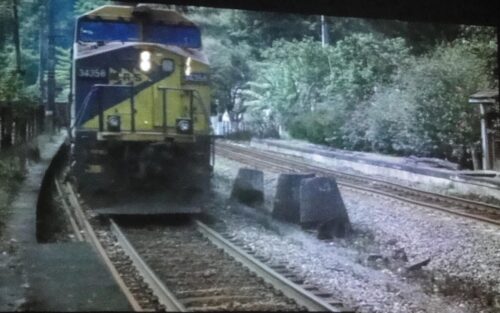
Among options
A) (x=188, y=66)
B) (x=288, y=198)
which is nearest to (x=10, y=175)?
(x=188, y=66)

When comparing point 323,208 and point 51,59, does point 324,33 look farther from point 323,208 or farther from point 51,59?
point 51,59

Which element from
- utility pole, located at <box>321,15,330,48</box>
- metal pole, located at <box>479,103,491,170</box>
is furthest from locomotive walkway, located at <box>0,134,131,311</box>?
metal pole, located at <box>479,103,491,170</box>

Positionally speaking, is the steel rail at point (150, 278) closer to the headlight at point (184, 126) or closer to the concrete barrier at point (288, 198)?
the headlight at point (184, 126)

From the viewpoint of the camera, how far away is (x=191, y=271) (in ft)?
18.7

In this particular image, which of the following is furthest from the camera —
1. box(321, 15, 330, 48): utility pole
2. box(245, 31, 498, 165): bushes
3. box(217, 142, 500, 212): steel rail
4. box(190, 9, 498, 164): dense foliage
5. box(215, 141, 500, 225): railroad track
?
box(217, 142, 500, 212): steel rail

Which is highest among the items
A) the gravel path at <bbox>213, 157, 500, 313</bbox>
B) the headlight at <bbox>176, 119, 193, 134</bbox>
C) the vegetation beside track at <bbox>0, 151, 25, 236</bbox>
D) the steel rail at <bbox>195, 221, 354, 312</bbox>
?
the headlight at <bbox>176, 119, 193, 134</bbox>

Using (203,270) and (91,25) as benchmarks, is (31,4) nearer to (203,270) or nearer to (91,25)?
(91,25)

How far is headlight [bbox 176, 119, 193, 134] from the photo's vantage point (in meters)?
7.88

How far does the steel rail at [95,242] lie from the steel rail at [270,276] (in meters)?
0.97

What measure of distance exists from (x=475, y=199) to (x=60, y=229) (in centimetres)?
530

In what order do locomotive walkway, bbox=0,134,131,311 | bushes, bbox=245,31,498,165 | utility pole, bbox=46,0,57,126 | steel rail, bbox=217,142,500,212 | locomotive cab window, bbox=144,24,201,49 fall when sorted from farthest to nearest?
steel rail, bbox=217,142,500,212, bushes, bbox=245,31,498,165, locomotive cab window, bbox=144,24,201,49, utility pole, bbox=46,0,57,126, locomotive walkway, bbox=0,134,131,311

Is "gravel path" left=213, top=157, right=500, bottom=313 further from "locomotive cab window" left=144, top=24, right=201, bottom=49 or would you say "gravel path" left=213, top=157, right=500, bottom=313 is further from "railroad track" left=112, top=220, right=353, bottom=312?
"locomotive cab window" left=144, top=24, right=201, bottom=49

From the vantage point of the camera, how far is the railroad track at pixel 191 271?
4.37 metres

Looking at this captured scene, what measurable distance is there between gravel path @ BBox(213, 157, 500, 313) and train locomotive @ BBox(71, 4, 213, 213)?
0.92 metres
